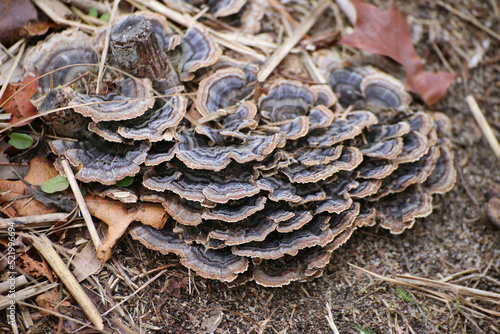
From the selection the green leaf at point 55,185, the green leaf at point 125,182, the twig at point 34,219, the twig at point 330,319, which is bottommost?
the twig at point 330,319

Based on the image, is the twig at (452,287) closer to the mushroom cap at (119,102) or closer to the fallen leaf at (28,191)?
the mushroom cap at (119,102)

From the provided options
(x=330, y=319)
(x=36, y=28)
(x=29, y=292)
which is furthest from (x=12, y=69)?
(x=330, y=319)

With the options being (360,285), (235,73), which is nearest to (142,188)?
(235,73)

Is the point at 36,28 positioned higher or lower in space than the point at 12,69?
higher

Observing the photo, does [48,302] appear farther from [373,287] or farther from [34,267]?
[373,287]

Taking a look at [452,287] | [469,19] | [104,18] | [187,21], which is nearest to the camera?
[452,287]

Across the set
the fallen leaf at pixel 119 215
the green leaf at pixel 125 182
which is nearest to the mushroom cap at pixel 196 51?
the green leaf at pixel 125 182

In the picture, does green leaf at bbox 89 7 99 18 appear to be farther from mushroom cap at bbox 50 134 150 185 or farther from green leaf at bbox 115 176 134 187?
green leaf at bbox 115 176 134 187
